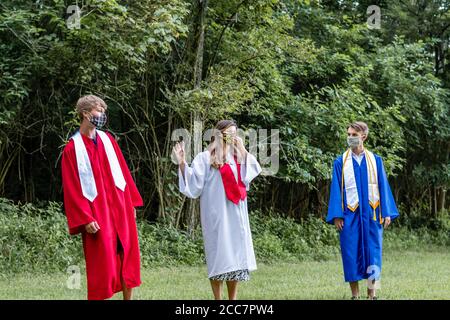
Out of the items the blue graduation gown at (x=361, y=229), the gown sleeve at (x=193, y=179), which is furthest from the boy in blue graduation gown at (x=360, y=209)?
the gown sleeve at (x=193, y=179)

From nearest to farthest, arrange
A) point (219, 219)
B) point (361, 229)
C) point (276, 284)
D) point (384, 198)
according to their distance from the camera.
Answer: point (219, 219)
point (361, 229)
point (384, 198)
point (276, 284)

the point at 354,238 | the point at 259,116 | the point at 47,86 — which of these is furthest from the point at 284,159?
the point at 354,238

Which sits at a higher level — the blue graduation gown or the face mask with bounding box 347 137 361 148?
the face mask with bounding box 347 137 361 148

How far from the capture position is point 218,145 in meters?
Answer: 7.00

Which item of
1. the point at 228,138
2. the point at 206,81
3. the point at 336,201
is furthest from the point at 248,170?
the point at 206,81

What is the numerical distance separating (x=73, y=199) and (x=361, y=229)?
331 centimetres

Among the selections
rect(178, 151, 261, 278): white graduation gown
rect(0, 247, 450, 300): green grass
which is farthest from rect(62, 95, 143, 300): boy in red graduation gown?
rect(0, 247, 450, 300): green grass

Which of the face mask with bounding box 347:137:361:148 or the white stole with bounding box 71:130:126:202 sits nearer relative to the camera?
the white stole with bounding box 71:130:126:202

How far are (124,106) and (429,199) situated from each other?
1034 centimetres

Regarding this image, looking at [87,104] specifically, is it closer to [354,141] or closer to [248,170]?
[248,170]

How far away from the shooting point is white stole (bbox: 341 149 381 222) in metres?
7.91

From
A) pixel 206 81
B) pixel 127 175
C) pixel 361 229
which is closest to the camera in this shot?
pixel 127 175

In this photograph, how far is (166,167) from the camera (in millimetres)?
12594

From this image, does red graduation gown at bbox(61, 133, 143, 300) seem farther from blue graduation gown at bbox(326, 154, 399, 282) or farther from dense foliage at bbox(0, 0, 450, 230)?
dense foliage at bbox(0, 0, 450, 230)
